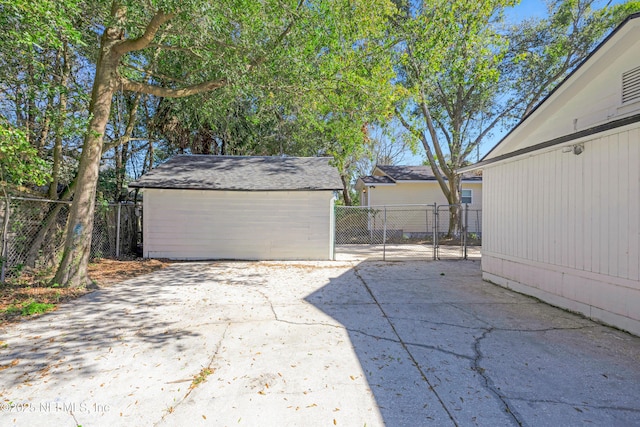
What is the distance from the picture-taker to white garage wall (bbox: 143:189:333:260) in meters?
9.58

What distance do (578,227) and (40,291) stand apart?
9.01 metres

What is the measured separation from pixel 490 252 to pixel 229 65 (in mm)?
7135

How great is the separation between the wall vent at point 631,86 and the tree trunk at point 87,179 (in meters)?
8.45

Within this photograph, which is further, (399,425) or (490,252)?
(490,252)

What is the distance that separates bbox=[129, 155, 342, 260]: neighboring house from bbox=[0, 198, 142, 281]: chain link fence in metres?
1.15

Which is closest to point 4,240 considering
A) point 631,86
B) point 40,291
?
point 40,291

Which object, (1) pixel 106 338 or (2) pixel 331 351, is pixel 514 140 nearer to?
(2) pixel 331 351

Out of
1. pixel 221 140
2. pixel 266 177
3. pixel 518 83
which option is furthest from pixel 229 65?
pixel 518 83

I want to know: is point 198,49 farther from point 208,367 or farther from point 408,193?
point 408,193

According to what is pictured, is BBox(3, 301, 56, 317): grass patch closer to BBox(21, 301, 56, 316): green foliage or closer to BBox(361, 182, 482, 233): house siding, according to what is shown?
BBox(21, 301, 56, 316): green foliage

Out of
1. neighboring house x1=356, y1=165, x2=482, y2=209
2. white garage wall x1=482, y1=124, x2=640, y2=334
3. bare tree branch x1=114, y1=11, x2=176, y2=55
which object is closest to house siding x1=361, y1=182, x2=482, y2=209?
neighboring house x1=356, y1=165, x2=482, y2=209

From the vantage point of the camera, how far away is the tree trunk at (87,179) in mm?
5664

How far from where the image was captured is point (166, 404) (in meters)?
2.41

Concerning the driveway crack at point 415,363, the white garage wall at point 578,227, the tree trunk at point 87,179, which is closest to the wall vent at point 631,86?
the white garage wall at point 578,227
